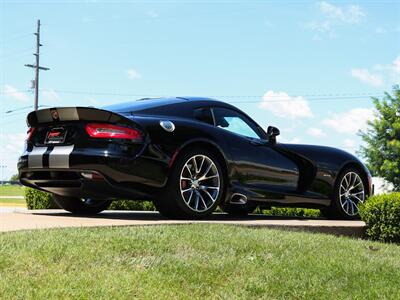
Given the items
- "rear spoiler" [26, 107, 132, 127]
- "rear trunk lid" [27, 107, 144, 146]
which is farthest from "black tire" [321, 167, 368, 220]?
"rear spoiler" [26, 107, 132, 127]

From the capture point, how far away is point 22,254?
4.22m

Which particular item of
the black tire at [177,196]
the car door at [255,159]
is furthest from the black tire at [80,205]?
the car door at [255,159]

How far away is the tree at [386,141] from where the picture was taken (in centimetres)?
4153

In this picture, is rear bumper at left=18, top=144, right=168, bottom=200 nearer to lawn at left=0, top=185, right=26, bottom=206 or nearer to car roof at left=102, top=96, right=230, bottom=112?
car roof at left=102, top=96, right=230, bottom=112

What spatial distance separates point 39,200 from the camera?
11.4 metres

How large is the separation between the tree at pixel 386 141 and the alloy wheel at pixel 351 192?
34375mm

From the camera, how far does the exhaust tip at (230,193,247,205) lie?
6770mm

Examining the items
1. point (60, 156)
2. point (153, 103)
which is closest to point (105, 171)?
point (60, 156)

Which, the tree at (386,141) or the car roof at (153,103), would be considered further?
the tree at (386,141)

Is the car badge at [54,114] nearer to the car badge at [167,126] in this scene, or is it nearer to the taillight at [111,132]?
the taillight at [111,132]

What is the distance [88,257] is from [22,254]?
49 centimetres

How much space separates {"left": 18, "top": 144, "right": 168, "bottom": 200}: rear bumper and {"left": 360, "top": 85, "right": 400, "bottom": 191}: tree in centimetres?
3762

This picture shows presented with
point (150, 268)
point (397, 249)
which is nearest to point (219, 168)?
point (397, 249)

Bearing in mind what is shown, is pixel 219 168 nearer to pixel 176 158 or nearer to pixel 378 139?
pixel 176 158
